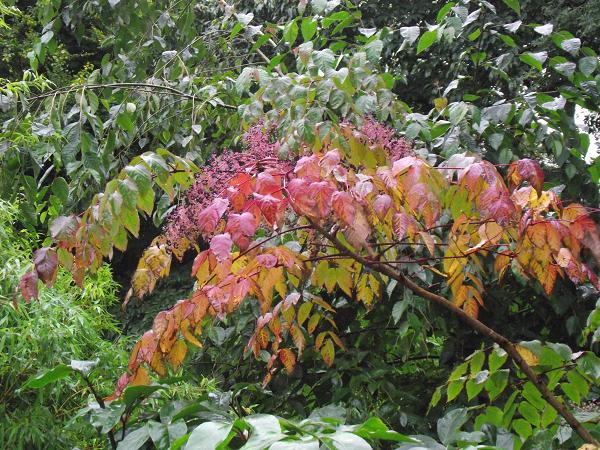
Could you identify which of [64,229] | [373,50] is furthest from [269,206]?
[373,50]

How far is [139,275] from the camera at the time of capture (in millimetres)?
1489

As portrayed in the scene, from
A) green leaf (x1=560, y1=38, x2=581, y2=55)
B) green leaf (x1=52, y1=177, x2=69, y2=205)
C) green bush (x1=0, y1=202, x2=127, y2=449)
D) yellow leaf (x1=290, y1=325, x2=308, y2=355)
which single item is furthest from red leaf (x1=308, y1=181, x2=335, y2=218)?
green bush (x1=0, y1=202, x2=127, y2=449)

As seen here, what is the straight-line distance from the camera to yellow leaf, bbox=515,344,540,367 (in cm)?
113

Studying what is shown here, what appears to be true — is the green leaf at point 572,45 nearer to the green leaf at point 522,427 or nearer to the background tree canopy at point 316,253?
the background tree canopy at point 316,253

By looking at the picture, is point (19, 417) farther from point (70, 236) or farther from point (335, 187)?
point (335, 187)

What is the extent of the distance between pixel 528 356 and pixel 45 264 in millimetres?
847

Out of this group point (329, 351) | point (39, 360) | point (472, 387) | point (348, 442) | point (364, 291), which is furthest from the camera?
point (39, 360)

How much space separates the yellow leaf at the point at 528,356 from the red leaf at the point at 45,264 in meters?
0.81

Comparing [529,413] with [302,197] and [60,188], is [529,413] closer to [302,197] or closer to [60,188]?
[302,197]

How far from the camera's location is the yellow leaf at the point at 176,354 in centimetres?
128

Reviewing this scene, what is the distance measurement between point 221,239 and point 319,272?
37 cm

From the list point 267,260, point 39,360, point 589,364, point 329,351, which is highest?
→ point 267,260

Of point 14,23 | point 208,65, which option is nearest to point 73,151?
point 208,65

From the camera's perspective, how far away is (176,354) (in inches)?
51.1
